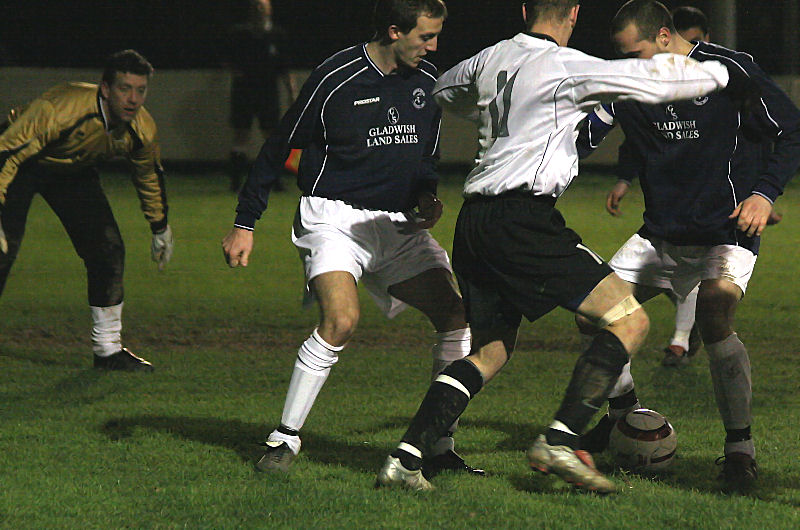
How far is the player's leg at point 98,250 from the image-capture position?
7.46 m

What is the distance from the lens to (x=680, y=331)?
302 inches

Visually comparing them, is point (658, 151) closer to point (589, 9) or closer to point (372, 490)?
point (372, 490)

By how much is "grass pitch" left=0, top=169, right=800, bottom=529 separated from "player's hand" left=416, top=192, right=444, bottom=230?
43.0 inches

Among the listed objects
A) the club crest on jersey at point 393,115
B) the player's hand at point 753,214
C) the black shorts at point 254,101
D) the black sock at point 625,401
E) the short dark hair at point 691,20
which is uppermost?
the short dark hair at point 691,20

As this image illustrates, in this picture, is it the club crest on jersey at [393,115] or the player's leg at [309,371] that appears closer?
the player's leg at [309,371]

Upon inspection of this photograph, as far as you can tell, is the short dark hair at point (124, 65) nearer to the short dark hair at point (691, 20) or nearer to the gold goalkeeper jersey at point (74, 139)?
the gold goalkeeper jersey at point (74, 139)

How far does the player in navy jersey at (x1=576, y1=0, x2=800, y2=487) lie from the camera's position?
493 centimetres

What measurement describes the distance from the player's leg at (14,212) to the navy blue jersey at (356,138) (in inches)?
104

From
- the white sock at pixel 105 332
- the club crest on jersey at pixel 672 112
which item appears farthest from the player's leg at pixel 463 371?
the white sock at pixel 105 332

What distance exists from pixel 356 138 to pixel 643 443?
1.88m

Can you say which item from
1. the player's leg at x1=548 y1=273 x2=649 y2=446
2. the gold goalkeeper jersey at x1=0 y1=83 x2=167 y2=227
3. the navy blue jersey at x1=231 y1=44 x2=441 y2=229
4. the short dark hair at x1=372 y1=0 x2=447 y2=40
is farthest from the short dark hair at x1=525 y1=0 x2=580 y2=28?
the gold goalkeeper jersey at x1=0 y1=83 x2=167 y2=227

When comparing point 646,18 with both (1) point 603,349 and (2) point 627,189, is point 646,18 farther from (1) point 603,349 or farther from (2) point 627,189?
(2) point 627,189

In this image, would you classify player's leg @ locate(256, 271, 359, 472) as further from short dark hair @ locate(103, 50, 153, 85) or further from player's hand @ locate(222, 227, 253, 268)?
short dark hair @ locate(103, 50, 153, 85)

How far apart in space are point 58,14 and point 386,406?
1721 centimetres
